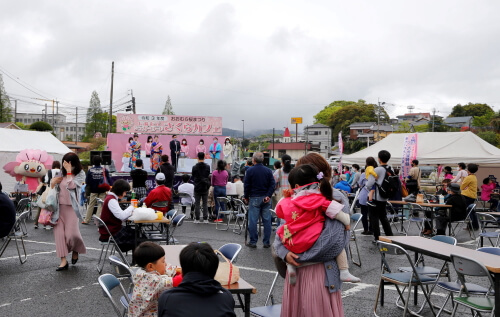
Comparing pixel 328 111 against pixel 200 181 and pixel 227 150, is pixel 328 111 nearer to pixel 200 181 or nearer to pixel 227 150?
pixel 227 150

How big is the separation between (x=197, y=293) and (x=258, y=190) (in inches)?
255

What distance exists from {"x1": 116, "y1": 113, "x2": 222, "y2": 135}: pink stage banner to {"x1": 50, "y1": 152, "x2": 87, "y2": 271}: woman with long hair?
19621mm

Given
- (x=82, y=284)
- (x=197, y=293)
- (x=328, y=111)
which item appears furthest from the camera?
(x=328, y=111)

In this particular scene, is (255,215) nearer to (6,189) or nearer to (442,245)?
(442,245)

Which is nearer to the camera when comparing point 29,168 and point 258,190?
point 258,190

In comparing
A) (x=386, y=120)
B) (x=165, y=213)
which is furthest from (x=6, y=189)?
(x=386, y=120)

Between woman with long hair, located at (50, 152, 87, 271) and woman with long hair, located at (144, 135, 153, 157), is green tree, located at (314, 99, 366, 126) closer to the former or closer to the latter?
woman with long hair, located at (144, 135, 153, 157)

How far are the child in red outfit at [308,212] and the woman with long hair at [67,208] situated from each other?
4761 millimetres

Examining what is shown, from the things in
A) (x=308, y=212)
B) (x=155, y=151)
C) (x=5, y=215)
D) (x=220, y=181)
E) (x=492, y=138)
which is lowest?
(x=5, y=215)

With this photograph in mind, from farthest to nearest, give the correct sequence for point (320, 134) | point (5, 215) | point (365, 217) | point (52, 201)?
point (320, 134)
point (365, 217)
point (52, 201)
point (5, 215)

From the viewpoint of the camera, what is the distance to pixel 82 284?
6383 mm

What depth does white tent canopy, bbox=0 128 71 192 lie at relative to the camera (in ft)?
61.7

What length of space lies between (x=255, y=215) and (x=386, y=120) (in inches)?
3741

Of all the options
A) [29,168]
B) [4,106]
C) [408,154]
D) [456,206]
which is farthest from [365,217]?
[4,106]
